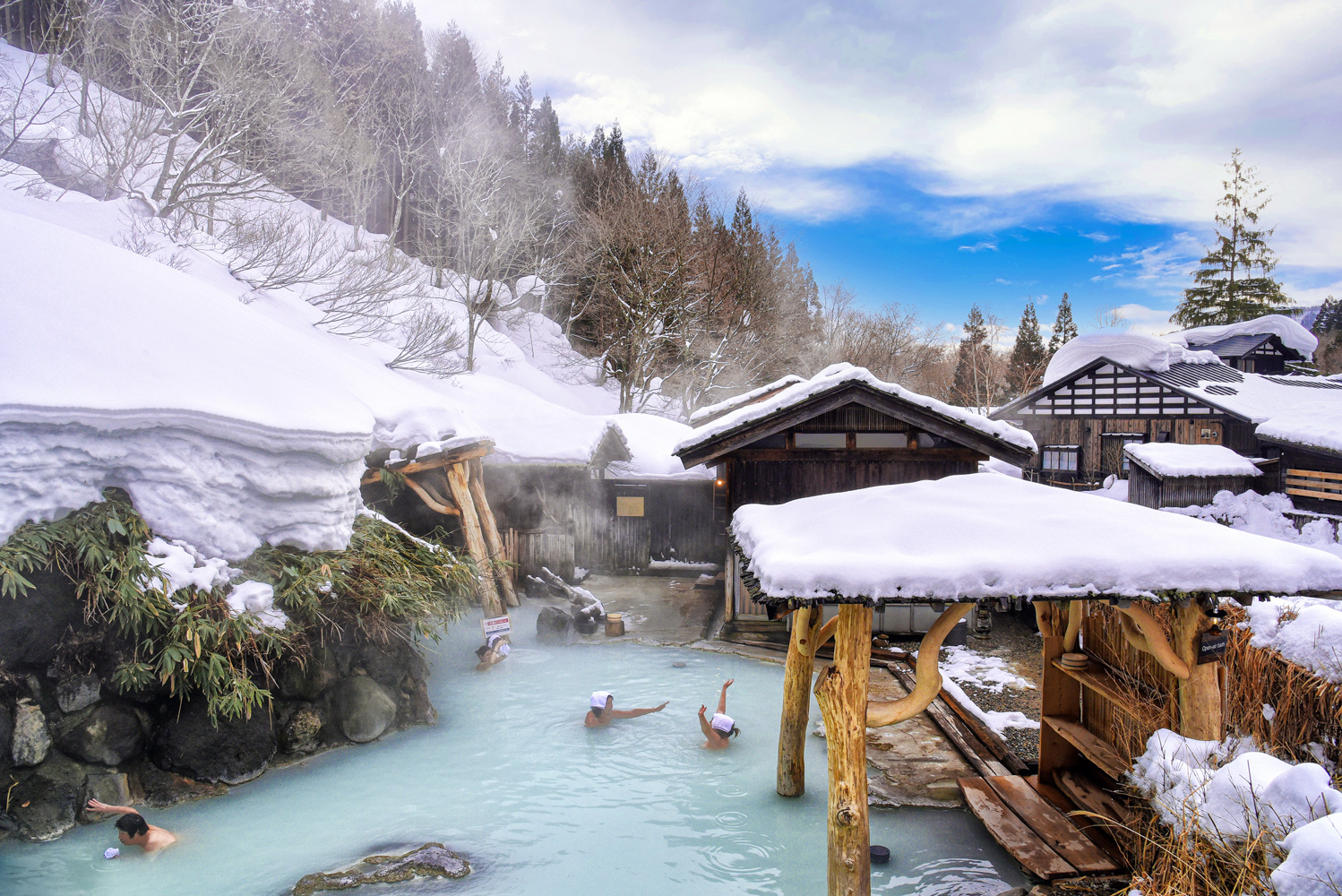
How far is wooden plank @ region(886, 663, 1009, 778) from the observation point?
23.5 ft


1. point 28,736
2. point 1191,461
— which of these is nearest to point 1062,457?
point 1191,461

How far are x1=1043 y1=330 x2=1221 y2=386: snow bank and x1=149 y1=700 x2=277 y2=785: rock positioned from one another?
28.6 metres

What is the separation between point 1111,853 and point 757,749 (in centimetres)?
381

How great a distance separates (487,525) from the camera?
14617 millimetres

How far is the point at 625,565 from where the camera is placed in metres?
18.8

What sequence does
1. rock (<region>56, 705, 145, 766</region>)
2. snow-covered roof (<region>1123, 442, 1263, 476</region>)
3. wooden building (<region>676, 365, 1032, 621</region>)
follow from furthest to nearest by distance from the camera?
snow-covered roof (<region>1123, 442, 1263, 476</region>)
wooden building (<region>676, 365, 1032, 621</region>)
rock (<region>56, 705, 145, 766</region>)

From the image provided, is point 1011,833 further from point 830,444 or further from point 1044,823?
point 830,444

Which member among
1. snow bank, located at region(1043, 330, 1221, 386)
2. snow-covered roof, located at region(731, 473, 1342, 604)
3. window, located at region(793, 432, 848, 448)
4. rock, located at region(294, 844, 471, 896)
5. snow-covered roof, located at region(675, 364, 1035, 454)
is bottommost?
rock, located at region(294, 844, 471, 896)

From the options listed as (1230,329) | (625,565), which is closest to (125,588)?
(625,565)

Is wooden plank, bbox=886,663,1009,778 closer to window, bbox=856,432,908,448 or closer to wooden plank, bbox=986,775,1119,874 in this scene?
wooden plank, bbox=986,775,1119,874

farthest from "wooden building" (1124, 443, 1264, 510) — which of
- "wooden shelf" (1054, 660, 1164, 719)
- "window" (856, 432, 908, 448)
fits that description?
"wooden shelf" (1054, 660, 1164, 719)

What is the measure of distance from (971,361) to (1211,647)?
178 feet

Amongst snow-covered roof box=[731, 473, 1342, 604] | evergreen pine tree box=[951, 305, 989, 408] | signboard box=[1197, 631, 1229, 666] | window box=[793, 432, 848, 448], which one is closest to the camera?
snow-covered roof box=[731, 473, 1342, 604]

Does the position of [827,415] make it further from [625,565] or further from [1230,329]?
[1230,329]
